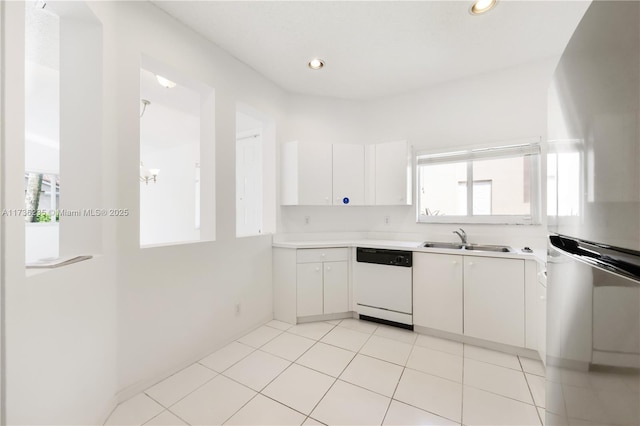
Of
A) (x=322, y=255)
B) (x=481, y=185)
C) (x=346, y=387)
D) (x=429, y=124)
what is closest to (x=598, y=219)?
(x=346, y=387)

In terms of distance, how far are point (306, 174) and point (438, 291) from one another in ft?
6.30

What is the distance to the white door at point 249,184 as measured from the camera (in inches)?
150

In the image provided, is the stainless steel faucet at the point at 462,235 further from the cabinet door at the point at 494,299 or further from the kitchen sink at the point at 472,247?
the cabinet door at the point at 494,299

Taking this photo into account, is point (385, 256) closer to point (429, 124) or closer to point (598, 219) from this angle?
point (429, 124)

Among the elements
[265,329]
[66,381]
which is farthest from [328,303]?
[66,381]

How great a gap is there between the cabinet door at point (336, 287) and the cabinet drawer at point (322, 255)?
6 cm

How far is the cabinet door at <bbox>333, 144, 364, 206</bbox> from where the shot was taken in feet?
10.2

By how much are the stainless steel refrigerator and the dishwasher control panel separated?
183 cm

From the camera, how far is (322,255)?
2.84m

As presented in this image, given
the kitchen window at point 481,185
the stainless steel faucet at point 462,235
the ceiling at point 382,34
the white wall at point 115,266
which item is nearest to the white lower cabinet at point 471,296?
the stainless steel faucet at point 462,235

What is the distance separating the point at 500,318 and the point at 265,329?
7.39 ft

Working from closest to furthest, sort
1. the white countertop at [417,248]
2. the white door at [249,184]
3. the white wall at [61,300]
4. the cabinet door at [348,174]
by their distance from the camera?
the white wall at [61,300] → the white countertop at [417,248] → the cabinet door at [348,174] → the white door at [249,184]

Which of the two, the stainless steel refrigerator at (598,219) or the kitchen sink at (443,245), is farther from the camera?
the kitchen sink at (443,245)

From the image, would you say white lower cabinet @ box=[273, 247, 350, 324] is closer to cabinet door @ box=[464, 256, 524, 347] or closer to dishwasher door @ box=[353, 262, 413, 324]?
dishwasher door @ box=[353, 262, 413, 324]
